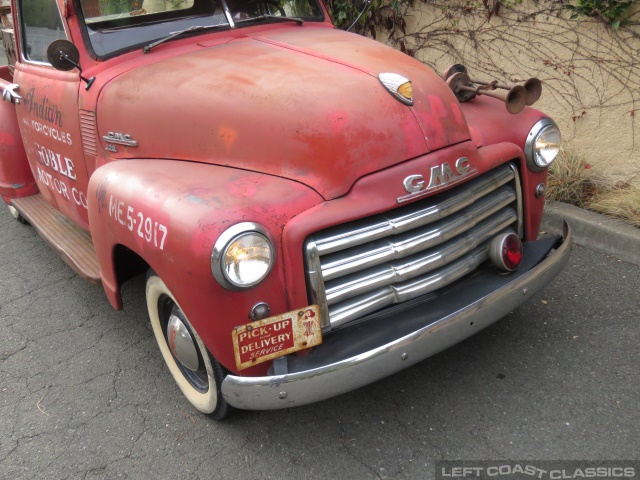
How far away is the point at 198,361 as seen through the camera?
99.9 inches

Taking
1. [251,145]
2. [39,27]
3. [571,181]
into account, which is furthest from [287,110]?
[571,181]

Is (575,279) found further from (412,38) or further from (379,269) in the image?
(412,38)

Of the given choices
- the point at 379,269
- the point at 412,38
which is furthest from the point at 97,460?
the point at 412,38

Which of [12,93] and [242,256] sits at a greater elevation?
[12,93]

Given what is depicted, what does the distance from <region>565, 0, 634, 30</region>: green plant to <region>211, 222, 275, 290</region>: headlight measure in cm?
346

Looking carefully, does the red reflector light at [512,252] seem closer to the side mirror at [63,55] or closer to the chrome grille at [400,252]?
the chrome grille at [400,252]

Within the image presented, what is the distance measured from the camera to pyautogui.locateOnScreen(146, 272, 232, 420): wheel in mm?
2475

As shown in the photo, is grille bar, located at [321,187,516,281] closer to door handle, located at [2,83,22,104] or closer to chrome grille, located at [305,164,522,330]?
chrome grille, located at [305,164,522,330]

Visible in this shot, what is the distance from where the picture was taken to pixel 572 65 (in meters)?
4.70

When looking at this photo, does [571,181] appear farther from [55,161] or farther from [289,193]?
[55,161]

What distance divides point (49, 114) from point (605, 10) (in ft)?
12.1

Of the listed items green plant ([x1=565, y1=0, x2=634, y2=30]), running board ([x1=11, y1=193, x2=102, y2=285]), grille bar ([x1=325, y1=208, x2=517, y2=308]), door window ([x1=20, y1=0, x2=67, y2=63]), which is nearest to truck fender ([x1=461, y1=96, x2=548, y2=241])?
grille bar ([x1=325, y1=208, x2=517, y2=308])

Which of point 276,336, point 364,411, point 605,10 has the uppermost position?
point 605,10

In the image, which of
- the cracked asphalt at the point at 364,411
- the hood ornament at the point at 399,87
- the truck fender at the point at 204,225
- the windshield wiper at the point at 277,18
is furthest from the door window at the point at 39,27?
the hood ornament at the point at 399,87
